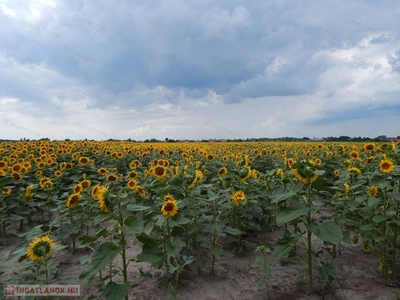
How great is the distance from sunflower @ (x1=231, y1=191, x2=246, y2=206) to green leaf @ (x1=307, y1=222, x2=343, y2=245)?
4.19 feet

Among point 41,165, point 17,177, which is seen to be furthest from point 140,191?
point 41,165

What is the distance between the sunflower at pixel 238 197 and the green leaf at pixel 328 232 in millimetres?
1277

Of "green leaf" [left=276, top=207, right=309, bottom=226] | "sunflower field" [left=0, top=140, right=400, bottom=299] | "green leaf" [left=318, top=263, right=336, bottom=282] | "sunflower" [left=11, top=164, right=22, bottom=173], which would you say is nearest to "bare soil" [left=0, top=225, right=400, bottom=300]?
"sunflower field" [left=0, top=140, right=400, bottom=299]

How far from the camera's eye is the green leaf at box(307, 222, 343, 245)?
7.98 ft

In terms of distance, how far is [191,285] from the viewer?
346 cm

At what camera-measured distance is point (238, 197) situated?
387cm

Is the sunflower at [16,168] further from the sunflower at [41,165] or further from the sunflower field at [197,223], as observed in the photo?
the sunflower at [41,165]

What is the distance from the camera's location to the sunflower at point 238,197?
3.83 meters

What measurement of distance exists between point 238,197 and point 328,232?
4.88 feet

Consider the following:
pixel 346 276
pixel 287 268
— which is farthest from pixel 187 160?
pixel 346 276

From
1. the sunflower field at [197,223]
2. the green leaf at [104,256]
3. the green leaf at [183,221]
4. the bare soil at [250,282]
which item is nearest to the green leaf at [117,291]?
the sunflower field at [197,223]

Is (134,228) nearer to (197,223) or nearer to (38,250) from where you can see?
(38,250)

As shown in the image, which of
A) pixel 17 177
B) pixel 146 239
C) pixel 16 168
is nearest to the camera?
pixel 146 239

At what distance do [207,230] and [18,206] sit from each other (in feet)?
11.0
